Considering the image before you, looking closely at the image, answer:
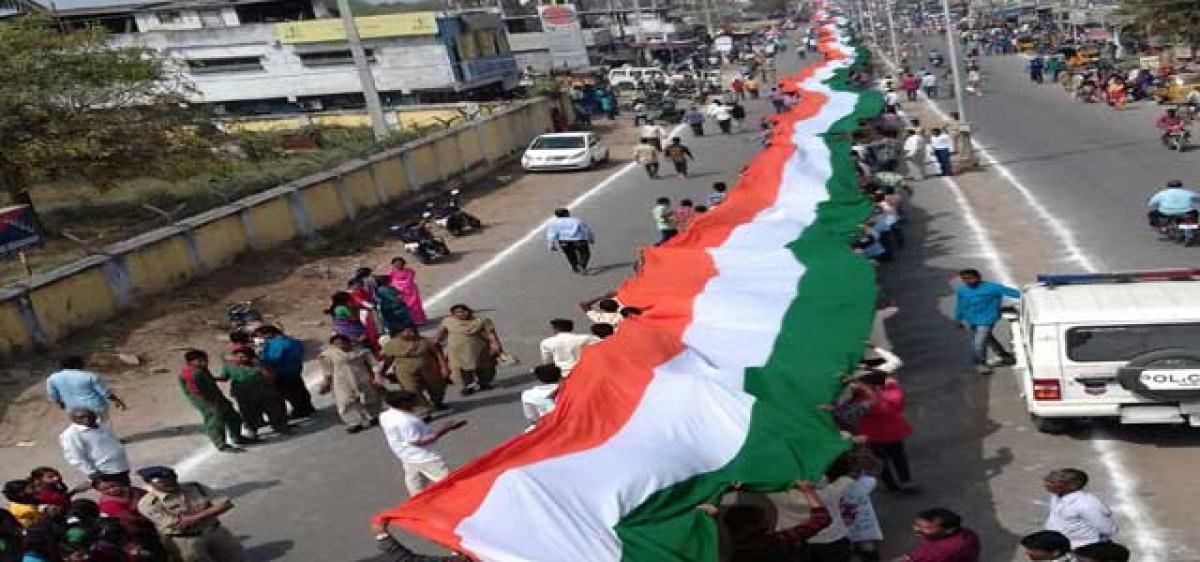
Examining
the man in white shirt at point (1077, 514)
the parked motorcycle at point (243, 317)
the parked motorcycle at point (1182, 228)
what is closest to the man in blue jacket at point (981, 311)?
the man in white shirt at point (1077, 514)

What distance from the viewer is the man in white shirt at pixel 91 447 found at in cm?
1005

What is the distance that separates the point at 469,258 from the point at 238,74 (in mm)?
33552

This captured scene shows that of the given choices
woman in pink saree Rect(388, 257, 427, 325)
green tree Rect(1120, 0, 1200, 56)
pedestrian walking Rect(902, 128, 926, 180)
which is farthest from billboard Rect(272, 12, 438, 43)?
woman in pink saree Rect(388, 257, 427, 325)

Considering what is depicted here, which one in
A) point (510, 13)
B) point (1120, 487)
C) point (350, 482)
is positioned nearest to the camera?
point (1120, 487)

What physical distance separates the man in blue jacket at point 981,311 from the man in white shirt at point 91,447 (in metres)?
9.09

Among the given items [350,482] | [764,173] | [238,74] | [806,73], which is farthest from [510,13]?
[350,482]

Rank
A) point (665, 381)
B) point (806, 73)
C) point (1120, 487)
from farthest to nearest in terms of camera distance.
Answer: point (806, 73) → point (1120, 487) → point (665, 381)

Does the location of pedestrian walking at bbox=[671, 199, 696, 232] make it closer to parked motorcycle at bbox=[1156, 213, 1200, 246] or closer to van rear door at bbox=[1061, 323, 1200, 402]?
parked motorcycle at bbox=[1156, 213, 1200, 246]

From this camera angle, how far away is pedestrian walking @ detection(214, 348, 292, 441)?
1185cm

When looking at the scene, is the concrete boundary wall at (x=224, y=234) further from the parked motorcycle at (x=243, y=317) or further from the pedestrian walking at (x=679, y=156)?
the pedestrian walking at (x=679, y=156)

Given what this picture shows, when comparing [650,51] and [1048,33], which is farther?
[650,51]

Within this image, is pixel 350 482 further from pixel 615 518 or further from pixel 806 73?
pixel 806 73

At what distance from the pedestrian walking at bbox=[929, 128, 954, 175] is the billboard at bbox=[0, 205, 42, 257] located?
62.7 feet

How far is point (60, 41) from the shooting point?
22.9 m
